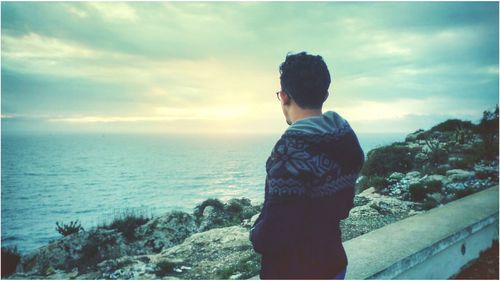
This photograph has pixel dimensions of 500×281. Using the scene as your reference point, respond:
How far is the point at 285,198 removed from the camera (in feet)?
4.09

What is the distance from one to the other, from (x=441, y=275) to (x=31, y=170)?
75.1m

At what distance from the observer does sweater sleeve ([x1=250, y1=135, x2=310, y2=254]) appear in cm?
125

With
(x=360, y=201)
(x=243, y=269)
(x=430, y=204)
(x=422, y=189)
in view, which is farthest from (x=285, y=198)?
(x=422, y=189)

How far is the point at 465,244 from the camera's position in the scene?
4.43 meters

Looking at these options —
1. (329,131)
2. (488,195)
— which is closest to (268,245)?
(329,131)

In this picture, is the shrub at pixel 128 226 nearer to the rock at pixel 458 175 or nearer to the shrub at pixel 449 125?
the rock at pixel 458 175

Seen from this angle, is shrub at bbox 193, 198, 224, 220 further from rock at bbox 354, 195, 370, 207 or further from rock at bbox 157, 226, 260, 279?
rock at bbox 354, 195, 370, 207

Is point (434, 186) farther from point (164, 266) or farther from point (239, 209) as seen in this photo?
point (164, 266)

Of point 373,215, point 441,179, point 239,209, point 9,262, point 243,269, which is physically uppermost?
point 441,179

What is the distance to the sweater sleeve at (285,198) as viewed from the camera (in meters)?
1.25

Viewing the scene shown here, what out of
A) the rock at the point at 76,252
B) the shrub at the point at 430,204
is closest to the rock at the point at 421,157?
the shrub at the point at 430,204

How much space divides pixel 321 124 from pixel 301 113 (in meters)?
0.11

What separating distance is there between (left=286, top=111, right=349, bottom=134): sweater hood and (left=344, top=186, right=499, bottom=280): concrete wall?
1859 millimetres

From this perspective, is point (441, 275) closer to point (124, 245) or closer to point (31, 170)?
point (124, 245)
